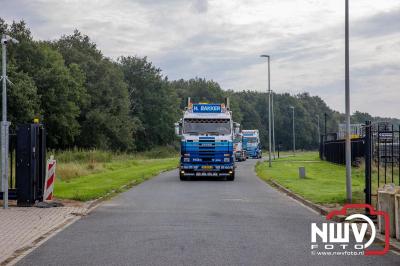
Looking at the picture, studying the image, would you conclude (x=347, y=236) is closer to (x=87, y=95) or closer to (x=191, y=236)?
(x=191, y=236)

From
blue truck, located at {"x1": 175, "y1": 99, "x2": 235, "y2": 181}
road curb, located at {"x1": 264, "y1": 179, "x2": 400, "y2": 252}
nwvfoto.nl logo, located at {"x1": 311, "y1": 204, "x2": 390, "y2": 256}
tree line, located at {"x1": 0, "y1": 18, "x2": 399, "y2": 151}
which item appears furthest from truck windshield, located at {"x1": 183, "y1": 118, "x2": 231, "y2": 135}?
tree line, located at {"x1": 0, "y1": 18, "x2": 399, "y2": 151}

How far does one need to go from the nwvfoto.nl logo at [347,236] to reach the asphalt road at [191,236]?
0.27 meters

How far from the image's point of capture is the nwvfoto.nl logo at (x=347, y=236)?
1072 centimetres

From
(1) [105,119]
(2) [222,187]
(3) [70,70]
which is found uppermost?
(3) [70,70]

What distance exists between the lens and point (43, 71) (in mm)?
64250

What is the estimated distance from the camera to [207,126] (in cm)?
3166

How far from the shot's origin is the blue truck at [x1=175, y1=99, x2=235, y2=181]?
104ft

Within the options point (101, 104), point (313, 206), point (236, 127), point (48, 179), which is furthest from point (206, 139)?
point (101, 104)

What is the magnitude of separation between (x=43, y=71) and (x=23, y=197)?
48.3 meters

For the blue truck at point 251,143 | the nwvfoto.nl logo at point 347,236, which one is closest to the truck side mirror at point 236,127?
the nwvfoto.nl logo at point 347,236

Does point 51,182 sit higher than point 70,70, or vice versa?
point 70,70

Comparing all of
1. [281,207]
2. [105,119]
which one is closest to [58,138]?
[105,119]

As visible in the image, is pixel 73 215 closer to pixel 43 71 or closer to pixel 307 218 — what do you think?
pixel 307 218

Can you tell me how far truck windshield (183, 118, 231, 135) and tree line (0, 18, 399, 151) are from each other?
80.6 feet
